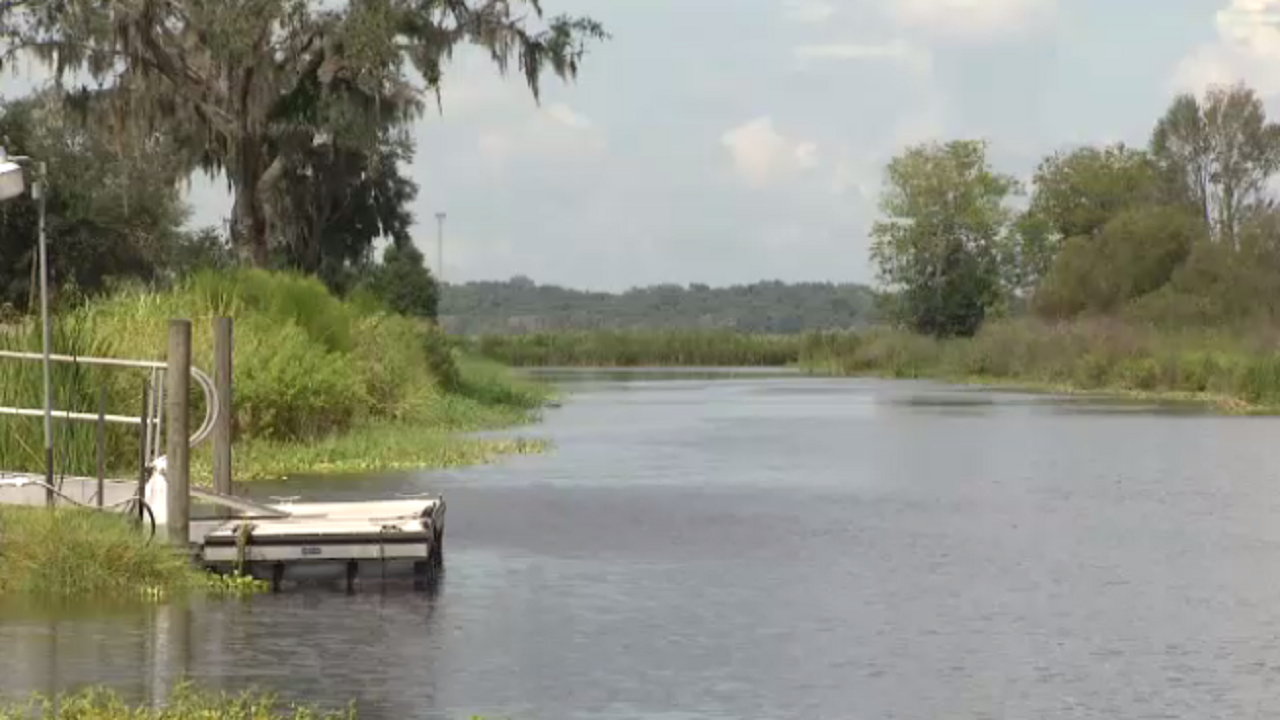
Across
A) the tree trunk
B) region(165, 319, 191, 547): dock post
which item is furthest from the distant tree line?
region(165, 319, 191, 547): dock post

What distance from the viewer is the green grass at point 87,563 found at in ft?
65.1

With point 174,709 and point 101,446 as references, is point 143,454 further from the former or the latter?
point 174,709

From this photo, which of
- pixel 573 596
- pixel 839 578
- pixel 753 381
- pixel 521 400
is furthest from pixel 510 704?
pixel 753 381

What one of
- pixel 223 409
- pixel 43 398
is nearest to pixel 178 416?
pixel 223 409

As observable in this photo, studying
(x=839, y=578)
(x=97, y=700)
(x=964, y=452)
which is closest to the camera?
(x=97, y=700)

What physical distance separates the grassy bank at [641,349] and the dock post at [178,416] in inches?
3867

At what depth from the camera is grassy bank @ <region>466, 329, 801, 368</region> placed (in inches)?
4882

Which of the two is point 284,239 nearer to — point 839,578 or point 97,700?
point 839,578

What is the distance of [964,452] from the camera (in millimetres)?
42625

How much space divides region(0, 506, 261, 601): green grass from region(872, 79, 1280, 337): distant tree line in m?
59.7

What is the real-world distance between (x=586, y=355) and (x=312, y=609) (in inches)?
4163

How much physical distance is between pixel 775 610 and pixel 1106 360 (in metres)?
60.0

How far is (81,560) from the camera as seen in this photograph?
19.9 metres

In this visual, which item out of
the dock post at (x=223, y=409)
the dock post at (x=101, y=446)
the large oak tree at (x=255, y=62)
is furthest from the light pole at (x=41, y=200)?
the large oak tree at (x=255, y=62)
